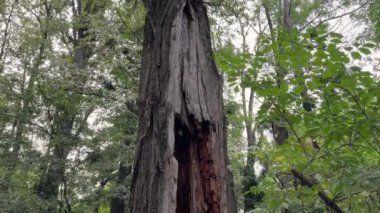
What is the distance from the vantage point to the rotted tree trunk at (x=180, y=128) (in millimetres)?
1750

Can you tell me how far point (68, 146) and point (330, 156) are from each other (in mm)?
7417

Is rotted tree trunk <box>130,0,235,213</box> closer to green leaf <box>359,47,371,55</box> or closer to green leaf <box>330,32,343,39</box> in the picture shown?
green leaf <box>330,32,343,39</box>

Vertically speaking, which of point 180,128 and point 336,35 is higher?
point 336,35

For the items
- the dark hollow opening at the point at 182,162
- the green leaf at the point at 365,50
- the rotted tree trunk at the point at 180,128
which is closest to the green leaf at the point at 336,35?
the green leaf at the point at 365,50

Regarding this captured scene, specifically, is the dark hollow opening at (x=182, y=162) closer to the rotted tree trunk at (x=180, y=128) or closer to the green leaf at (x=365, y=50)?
the rotted tree trunk at (x=180, y=128)

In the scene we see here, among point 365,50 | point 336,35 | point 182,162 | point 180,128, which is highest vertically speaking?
point 336,35

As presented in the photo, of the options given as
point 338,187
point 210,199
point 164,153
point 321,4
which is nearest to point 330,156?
point 338,187

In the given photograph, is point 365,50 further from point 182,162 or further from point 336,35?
point 182,162

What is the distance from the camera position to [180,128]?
1882mm

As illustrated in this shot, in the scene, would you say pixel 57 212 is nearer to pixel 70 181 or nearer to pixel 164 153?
pixel 70 181

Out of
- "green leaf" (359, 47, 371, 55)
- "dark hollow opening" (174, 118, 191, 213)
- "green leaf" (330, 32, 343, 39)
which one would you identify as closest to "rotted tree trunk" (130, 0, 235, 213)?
"dark hollow opening" (174, 118, 191, 213)

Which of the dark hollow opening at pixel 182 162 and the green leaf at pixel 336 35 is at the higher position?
the green leaf at pixel 336 35

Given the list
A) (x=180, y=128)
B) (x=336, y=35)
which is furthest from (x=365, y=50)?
(x=180, y=128)

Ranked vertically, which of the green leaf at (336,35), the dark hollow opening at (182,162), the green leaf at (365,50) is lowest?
the dark hollow opening at (182,162)
